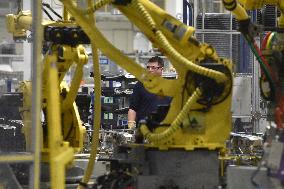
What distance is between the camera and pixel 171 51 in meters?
5.55

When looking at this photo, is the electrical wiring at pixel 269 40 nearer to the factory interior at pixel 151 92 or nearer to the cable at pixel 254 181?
the factory interior at pixel 151 92

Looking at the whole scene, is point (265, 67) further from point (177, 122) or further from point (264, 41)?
point (177, 122)

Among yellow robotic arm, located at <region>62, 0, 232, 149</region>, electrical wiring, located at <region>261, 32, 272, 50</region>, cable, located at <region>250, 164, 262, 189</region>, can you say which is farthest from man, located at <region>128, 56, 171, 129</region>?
cable, located at <region>250, 164, 262, 189</region>

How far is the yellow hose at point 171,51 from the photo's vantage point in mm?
5520

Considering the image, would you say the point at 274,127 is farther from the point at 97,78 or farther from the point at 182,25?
the point at 97,78

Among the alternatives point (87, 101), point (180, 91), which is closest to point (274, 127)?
point (180, 91)

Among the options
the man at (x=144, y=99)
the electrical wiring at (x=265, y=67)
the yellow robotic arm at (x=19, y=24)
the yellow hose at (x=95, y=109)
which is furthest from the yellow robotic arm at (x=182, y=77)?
the man at (x=144, y=99)

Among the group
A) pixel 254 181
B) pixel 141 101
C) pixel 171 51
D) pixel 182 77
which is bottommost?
pixel 254 181

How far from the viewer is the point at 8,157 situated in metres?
4.66

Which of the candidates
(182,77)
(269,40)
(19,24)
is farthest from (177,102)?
(19,24)

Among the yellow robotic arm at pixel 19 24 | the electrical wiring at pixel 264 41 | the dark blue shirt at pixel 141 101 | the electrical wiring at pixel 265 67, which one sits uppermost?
the yellow robotic arm at pixel 19 24

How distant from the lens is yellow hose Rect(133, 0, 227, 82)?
5520mm

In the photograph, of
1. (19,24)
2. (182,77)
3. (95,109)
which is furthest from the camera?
(19,24)

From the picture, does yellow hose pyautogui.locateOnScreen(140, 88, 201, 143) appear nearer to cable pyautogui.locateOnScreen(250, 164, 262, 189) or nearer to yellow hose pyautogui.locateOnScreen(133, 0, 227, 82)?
yellow hose pyautogui.locateOnScreen(133, 0, 227, 82)
